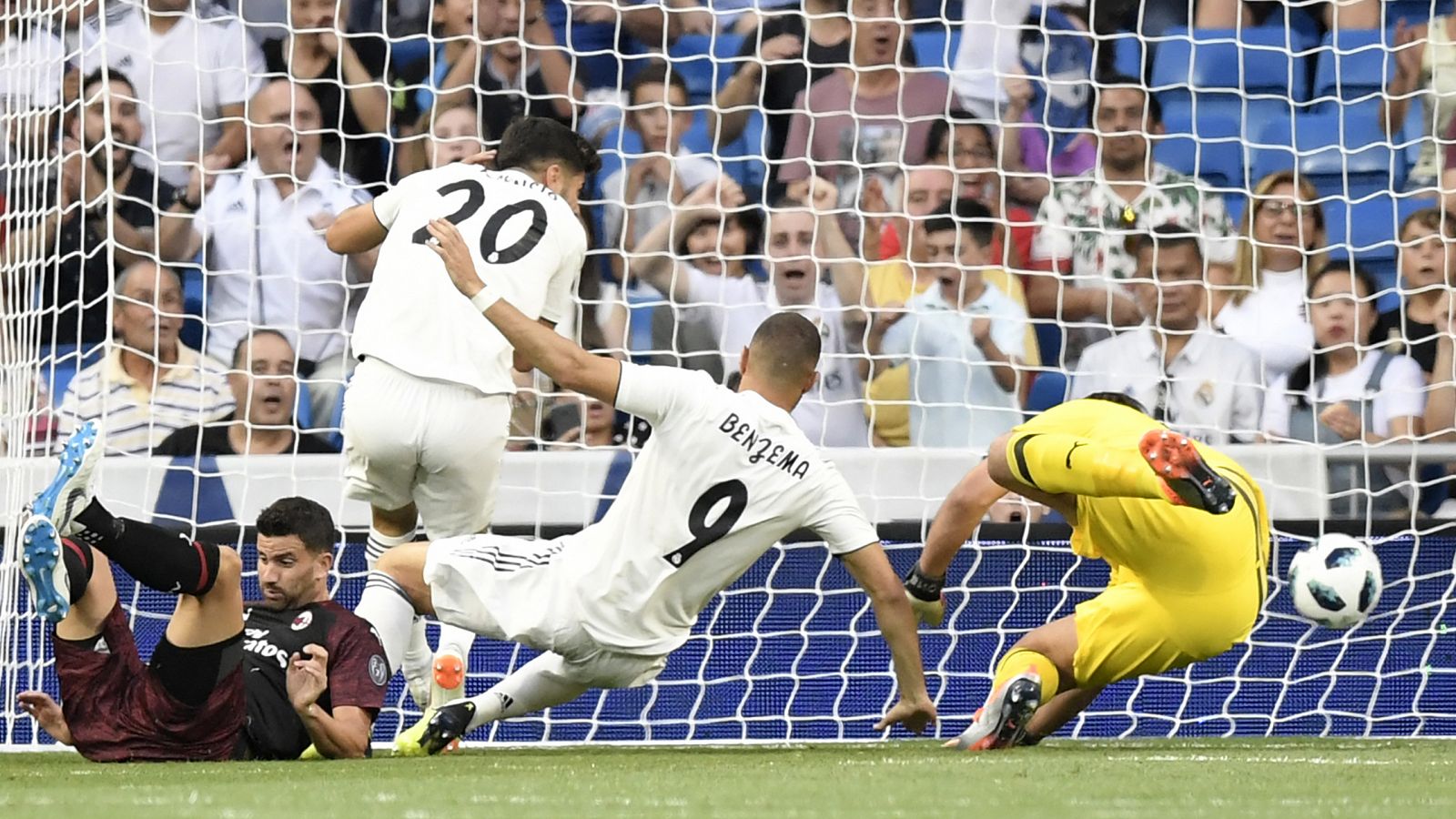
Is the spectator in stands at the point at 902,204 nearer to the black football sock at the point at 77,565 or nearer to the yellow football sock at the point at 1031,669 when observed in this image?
the yellow football sock at the point at 1031,669

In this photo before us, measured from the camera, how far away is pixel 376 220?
566 cm

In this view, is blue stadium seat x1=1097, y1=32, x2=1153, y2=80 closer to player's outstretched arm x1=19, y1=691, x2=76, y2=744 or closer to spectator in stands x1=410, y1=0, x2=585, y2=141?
spectator in stands x1=410, y1=0, x2=585, y2=141

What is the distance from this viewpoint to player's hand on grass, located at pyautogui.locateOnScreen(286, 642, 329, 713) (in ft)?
15.0

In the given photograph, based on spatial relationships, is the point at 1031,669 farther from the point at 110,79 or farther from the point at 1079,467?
the point at 110,79

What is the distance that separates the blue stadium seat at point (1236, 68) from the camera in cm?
797

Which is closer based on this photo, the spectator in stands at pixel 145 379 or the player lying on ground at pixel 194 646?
the player lying on ground at pixel 194 646

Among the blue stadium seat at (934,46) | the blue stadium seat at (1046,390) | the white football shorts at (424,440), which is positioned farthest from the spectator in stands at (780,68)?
the white football shorts at (424,440)

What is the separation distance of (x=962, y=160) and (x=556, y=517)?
2.19 metres

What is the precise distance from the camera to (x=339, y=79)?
771 centimetres

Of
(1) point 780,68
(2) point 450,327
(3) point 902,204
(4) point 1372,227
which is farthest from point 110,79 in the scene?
(4) point 1372,227

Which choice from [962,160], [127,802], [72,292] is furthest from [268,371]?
[127,802]

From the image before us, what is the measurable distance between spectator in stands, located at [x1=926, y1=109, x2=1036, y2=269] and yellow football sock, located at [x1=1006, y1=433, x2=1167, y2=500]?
262 centimetres

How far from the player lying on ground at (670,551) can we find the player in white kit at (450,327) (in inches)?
14.6

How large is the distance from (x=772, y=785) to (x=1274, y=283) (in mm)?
4116
